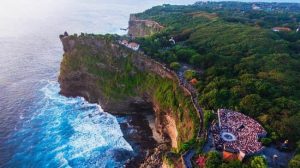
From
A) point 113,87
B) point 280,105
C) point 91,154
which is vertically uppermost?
point 280,105

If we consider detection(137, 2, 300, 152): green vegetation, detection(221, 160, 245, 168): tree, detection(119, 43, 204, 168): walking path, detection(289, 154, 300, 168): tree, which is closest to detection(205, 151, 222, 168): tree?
detection(221, 160, 245, 168): tree

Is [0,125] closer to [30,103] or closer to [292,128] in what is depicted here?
[30,103]

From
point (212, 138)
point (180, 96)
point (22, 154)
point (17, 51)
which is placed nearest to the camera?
point (212, 138)

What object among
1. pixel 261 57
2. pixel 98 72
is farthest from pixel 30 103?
Answer: pixel 261 57

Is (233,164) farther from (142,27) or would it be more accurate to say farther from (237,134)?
(142,27)

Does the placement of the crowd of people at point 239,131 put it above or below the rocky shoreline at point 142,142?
above

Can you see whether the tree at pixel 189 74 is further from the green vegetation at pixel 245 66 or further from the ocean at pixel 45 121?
the ocean at pixel 45 121

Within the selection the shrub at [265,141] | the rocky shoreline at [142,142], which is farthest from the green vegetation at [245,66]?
the rocky shoreline at [142,142]
